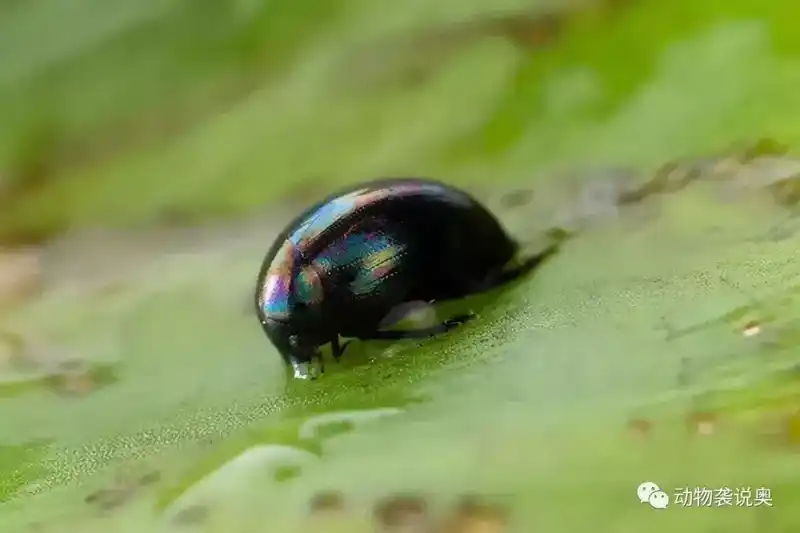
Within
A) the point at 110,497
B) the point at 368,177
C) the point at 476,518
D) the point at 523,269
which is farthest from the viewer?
the point at 368,177

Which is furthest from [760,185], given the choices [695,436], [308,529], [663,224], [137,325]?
[137,325]

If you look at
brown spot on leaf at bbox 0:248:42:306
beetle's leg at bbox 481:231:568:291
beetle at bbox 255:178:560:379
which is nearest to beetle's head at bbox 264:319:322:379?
beetle at bbox 255:178:560:379

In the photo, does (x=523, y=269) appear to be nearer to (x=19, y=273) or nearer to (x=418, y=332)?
(x=418, y=332)

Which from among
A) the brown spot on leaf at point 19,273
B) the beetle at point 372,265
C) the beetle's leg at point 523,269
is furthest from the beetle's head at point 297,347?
the brown spot on leaf at point 19,273

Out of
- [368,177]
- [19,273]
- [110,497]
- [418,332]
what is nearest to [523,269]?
[418,332]

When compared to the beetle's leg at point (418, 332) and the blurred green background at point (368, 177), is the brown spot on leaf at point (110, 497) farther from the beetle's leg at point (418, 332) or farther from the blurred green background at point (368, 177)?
the beetle's leg at point (418, 332)

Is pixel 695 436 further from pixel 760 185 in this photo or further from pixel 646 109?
pixel 646 109

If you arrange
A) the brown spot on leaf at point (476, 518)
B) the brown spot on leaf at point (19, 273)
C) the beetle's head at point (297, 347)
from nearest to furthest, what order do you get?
the brown spot on leaf at point (476, 518)
the beetle's head at point (297, 347)
the brown spot on leaf at point (19, 273)
